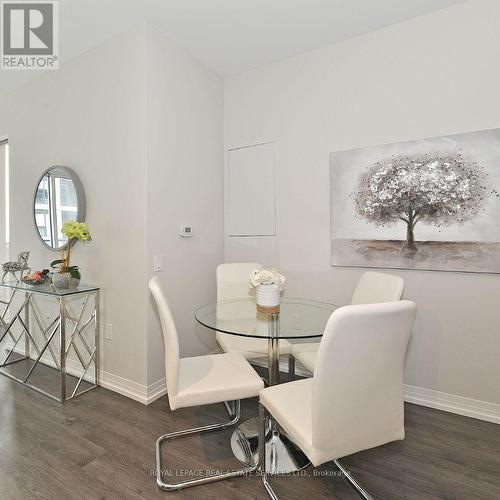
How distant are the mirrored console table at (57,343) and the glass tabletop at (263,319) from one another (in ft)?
3.78

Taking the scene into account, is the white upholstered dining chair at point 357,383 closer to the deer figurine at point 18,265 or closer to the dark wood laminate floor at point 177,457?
the dark wood laminate floor at point 177,457

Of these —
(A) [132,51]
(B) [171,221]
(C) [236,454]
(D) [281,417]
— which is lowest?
(C) [236,454]

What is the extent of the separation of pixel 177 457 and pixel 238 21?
2.99 metres

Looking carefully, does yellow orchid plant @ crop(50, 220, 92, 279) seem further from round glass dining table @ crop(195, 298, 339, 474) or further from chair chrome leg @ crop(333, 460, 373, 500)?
chair chrome leg @ crop(333, 460, 373, 500)

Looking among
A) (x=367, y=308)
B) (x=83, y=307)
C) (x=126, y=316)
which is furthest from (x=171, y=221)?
(x=367, y=308)

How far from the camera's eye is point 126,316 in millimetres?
2521

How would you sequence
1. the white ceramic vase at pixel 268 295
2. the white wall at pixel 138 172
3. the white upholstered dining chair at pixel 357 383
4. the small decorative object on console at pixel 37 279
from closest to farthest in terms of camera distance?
1. the white upholstered dining chair at pixel 357 383
2. the white ceramic vase at pixel 268 295
3. the white wall at pixel 138 172
4. the small decorative object on console at pixel 37 279

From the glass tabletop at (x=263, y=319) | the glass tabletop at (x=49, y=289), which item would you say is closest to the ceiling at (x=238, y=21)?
the glass tabletop at (x=49, y=289)

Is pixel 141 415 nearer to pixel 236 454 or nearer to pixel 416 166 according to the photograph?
pixel 236 454

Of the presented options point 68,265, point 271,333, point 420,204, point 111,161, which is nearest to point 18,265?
point 68,265

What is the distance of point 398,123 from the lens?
240cm

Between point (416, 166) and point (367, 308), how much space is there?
1.71 meters

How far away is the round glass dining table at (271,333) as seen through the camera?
5.51ft

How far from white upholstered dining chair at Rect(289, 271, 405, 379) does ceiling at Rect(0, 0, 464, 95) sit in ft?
6.27
